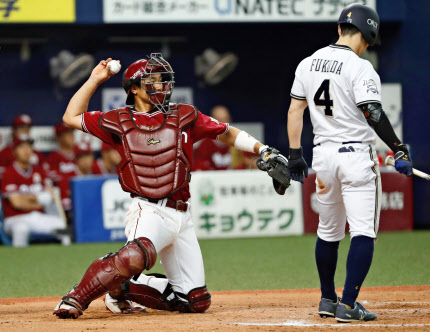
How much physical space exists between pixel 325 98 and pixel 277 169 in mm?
532

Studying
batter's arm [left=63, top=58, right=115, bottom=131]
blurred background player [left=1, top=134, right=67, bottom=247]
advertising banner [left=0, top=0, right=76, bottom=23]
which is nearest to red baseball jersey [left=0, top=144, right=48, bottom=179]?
blurred background player [left=1, top=134, right=67, bottom=247]

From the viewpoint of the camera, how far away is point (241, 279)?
721 cm

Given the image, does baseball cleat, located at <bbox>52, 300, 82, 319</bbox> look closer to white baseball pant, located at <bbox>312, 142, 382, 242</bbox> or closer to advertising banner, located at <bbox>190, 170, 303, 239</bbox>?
white baseball pant, located at <bbox>312, 142, 382, 242</bbox>

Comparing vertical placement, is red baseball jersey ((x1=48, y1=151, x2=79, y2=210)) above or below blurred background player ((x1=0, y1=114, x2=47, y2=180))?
below

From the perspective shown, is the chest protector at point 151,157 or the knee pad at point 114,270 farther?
the chest protector at point 151,157

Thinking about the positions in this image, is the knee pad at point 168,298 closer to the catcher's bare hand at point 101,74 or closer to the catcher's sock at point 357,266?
the catcher's sock at point 357,266

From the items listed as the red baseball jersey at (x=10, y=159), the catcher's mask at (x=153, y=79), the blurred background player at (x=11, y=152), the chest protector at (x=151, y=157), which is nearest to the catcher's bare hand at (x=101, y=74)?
the catcher's mask at (x=153, y=79)

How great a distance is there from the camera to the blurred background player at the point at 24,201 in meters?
10.1

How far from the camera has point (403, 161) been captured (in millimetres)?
4555

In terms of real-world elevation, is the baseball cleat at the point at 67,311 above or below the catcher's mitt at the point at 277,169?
below

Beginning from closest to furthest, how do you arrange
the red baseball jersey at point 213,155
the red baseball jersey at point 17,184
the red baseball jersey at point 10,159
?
the red baseball jersey at point 17,184 < the red baseball jersey at point 10,159 < the red baseball jersey at point 213,155

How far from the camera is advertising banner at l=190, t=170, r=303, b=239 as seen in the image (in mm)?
10266

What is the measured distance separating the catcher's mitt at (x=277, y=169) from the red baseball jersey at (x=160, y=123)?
0.38m

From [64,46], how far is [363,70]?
27.4ft
